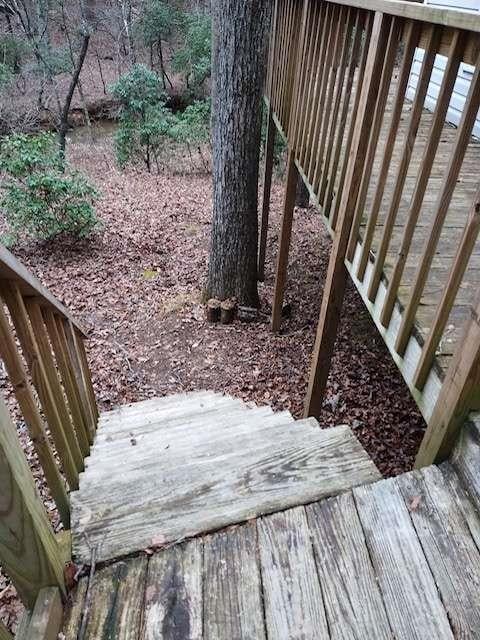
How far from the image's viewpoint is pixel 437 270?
104 inches

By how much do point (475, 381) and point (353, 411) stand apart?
2.82 m

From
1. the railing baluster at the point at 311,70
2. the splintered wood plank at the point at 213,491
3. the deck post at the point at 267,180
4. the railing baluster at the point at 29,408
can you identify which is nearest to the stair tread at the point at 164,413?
the splintered wood plank at the point at 213,491

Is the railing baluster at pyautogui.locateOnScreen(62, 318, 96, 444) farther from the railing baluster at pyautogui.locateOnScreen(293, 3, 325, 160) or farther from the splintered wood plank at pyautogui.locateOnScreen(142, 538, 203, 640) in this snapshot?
the railing baluster at pyautogui.locateOnScreen(293, 3, 325, 160)

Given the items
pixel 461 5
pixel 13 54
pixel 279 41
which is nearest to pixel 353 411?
pixel 279 41

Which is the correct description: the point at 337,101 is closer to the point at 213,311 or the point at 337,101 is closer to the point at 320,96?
the point at 320,96

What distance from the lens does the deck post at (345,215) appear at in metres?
2.14

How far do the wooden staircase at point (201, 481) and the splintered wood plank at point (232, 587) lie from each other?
0.07 meters

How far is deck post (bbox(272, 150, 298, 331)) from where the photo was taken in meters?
4.75

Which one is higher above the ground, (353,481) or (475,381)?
(475,381)

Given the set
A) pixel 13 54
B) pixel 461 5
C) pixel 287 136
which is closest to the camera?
pixel 287 136

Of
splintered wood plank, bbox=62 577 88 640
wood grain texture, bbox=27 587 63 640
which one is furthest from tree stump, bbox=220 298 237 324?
wood grain texture, bbox=27 587 63 640

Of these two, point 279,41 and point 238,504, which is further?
point 279,41

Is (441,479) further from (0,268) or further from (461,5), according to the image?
(461,5)

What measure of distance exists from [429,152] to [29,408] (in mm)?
1776
